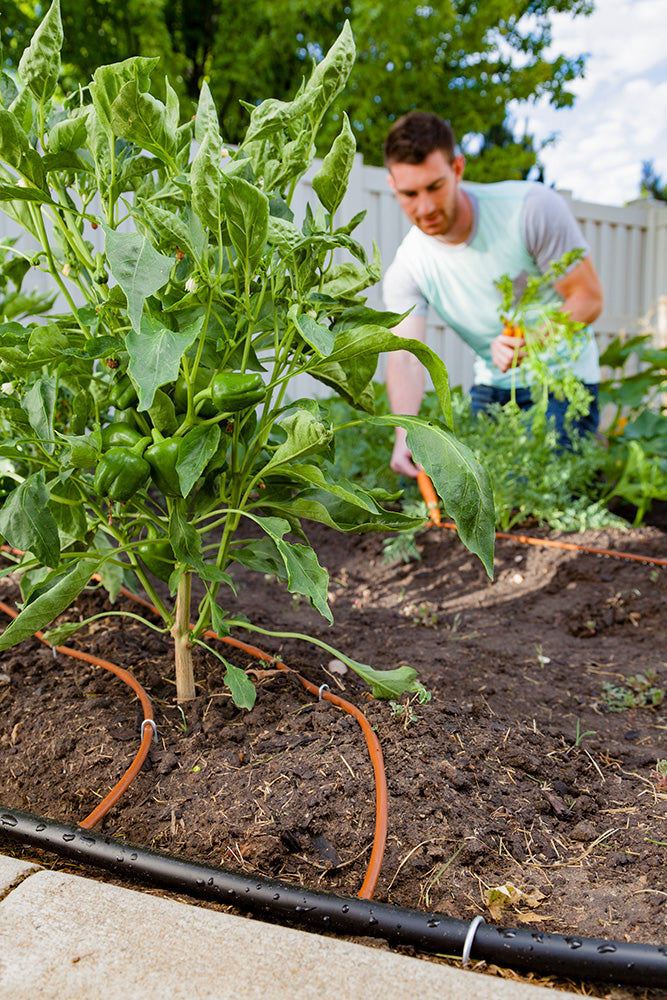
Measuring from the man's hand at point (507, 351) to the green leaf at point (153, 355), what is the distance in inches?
92.3

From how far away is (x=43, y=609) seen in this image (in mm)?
1276

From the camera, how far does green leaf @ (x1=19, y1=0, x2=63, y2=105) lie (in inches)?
46.4

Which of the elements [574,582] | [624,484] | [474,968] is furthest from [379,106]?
[474,968]

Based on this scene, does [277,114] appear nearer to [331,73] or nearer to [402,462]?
[331,73]

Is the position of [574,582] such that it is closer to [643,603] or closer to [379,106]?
[643,603]

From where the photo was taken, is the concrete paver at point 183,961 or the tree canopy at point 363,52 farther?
the tree canopy at point 363,52

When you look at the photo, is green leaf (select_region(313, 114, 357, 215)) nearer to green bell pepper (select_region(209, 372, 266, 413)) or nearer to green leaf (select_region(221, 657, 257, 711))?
green bell pepper (select_region(209, 372, 266, 413))

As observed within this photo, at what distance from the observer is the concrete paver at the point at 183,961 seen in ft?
2.65

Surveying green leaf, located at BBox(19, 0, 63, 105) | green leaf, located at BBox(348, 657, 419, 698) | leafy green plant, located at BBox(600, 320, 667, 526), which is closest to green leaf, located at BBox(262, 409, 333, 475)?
green leaf, located at BBox(348, 657, 419, 698)

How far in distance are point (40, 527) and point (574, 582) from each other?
2241 mm

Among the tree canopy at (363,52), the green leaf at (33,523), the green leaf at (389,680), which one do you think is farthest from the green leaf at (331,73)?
the tree canopy at (363,52)

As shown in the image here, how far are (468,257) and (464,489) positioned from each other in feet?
9.89

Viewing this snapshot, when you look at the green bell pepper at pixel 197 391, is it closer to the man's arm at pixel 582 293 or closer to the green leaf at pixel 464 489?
the green leaf at pixel 464 489

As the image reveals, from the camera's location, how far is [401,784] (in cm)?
128
